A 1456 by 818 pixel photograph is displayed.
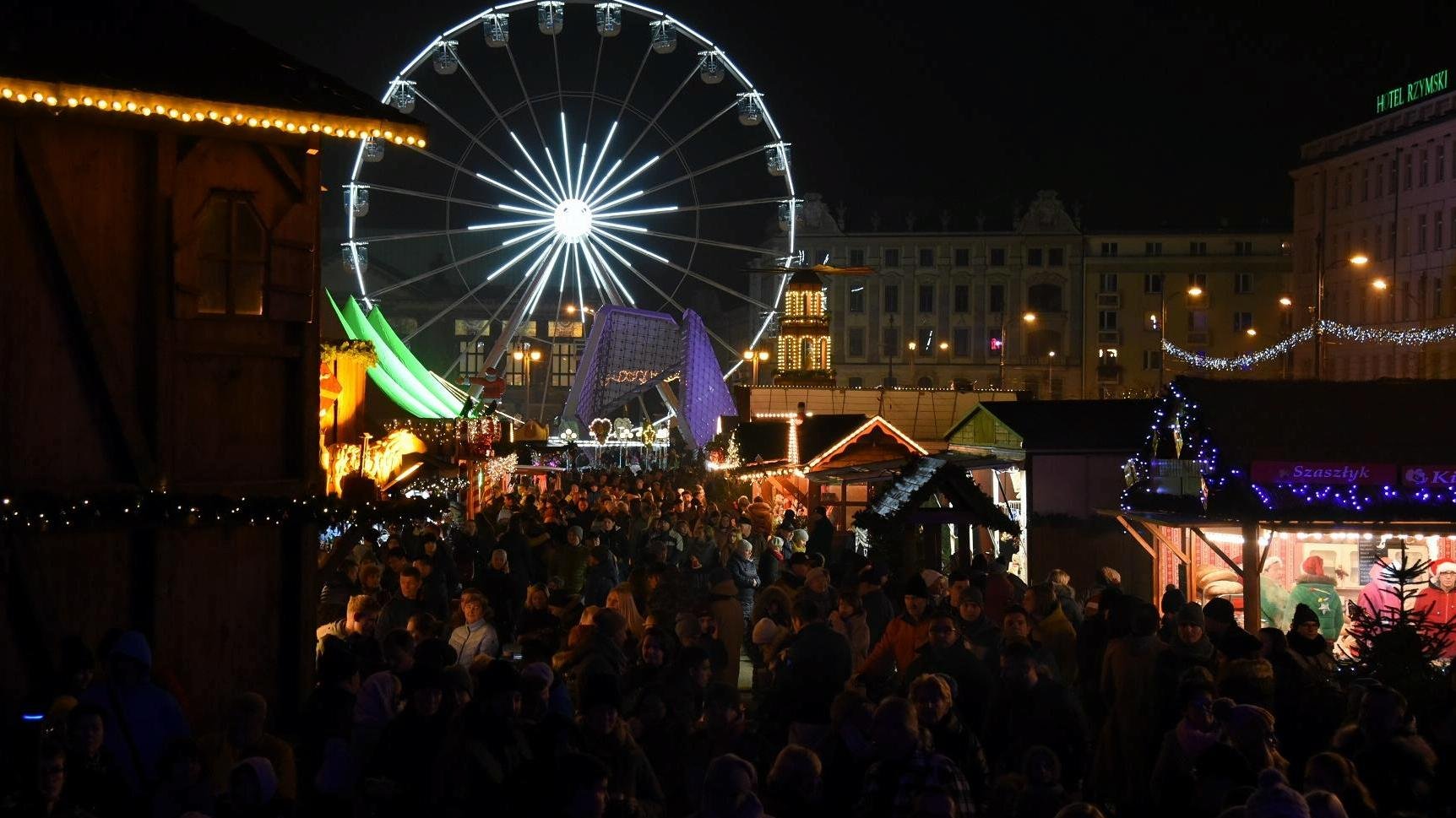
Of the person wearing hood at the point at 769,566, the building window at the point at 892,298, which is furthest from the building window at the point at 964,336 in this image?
the person wearing hood at the point at 769,566

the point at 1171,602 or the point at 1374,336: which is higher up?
the point at 1374,336

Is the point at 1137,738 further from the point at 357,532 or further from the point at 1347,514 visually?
the point at 1347,514

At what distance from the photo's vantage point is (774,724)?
10039mm

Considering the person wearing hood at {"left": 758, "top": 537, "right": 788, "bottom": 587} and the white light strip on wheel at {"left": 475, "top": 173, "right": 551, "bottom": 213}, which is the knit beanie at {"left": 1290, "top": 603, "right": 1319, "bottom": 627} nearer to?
the person wearing hood at {"left": 758, "top": 537, "right": 788, "bottom": 587}

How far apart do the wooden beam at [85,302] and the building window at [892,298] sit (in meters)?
101

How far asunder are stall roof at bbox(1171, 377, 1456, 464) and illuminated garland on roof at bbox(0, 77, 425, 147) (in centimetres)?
1061

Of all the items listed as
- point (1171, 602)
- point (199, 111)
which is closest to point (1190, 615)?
point (1171, 602)

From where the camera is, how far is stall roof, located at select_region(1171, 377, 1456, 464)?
1905 cm

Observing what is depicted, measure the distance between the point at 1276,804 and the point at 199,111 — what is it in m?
7.13

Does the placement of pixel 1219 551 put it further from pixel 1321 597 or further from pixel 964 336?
pixel 964 336

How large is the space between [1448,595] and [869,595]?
6773mm

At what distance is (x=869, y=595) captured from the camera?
14266 mm

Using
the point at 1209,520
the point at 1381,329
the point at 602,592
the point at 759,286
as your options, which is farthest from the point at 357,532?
the point at 759,286

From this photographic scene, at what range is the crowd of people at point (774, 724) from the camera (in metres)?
7.25
